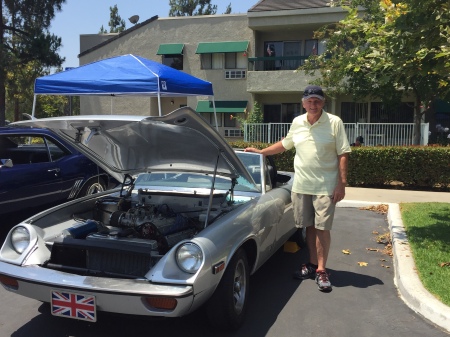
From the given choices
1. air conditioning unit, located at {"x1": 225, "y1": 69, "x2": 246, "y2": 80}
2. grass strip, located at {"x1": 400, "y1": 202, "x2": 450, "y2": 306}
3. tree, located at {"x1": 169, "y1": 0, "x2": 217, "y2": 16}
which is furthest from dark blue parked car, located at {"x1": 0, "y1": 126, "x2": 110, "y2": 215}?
tree, located at {"x1": 169, "y1": 0, "x2": 217, "y2": 16}

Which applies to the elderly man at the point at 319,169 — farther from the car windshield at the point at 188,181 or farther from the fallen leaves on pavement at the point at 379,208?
the fallen leaves on pavement at the point at 379,208

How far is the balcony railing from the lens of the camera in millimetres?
18734

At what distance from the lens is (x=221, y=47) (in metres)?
Result: 20.0

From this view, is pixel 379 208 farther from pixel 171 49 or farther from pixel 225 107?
pixel 171 49

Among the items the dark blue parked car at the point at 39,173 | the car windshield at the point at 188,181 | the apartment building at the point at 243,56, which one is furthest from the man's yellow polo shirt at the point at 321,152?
the apartment building at the point at 243,56

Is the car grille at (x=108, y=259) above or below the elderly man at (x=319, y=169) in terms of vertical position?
below

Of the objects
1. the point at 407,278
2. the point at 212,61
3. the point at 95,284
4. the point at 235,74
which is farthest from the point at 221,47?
the point at 95,284

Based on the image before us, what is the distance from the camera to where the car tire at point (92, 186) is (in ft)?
22.3

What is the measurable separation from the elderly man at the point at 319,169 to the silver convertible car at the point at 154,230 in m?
0.33

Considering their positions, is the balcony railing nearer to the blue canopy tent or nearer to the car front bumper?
the blue canopy tent

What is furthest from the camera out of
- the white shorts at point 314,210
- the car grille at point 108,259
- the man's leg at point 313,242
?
the man's leg at point 313,242

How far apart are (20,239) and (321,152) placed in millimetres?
2701

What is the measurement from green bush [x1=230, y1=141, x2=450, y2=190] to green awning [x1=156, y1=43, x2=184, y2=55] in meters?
12.3

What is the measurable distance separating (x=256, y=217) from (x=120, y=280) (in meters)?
1.36
